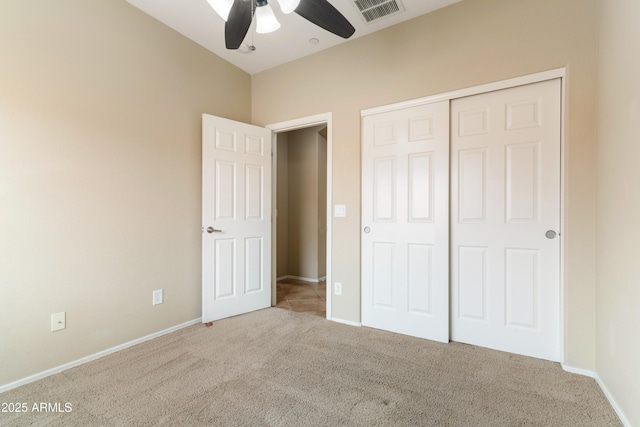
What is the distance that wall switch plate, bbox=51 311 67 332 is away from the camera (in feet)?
6.04

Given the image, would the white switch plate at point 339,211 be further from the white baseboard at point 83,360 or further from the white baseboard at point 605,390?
the white baseboard at point 605,390

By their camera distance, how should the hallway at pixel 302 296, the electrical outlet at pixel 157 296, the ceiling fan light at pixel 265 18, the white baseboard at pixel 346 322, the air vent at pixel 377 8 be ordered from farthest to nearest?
the hallway at pixel 302 296 < the white baseboard at pixel 346 322 < the electrical outlet at pixel 157 296 < the air vent at pixel 377 8 < the ceiling fan light at pixel 265 18

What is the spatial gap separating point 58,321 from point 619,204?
137 inches

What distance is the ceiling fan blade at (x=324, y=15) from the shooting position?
1511mm

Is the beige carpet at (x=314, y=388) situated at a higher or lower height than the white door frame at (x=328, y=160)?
lower

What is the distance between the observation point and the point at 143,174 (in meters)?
2.33

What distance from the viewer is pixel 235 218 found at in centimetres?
290

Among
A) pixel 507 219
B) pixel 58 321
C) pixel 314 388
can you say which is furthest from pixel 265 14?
pixel 58 321

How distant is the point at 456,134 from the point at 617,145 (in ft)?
3.17

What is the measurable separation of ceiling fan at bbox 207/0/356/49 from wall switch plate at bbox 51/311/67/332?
Result: 2158 millimetres

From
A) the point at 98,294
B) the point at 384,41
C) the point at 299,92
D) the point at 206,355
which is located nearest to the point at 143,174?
the point at 98,294

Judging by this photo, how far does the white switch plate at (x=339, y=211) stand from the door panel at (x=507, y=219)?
3.21 feet

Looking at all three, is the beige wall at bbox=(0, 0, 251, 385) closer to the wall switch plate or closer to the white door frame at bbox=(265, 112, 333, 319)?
the wall switch plate

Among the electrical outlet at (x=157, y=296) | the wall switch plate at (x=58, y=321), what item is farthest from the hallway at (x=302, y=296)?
the wall switch plate at (x=58, y=321)
